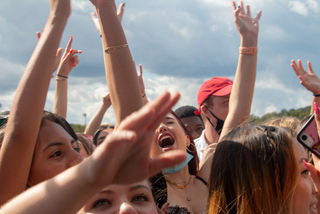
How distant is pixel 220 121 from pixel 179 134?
910 millimetres

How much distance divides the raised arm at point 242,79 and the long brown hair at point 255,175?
566 millimetres

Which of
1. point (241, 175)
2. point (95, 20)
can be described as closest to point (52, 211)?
point (241, 175)

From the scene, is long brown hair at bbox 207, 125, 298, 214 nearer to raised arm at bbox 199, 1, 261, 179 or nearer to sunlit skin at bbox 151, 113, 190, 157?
raised arm at bbox 199, 1, 261, 179

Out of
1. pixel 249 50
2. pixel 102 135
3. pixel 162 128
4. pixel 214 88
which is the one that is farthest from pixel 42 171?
pixel 102 135

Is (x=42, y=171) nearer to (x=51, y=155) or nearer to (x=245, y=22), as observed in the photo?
(x=51, y=155)

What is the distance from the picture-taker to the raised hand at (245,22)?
10.2 feet

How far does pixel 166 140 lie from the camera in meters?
3.35

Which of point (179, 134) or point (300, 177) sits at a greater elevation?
point (179, 134)

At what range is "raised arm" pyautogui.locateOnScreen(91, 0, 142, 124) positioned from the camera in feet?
6.32

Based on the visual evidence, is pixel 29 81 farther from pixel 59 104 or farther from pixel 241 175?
pixel 59 104

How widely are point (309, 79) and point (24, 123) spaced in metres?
3.79

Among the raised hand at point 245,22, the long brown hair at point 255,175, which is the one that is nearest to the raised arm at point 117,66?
the long brown hair at point 255,175

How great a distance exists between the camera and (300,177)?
201cm

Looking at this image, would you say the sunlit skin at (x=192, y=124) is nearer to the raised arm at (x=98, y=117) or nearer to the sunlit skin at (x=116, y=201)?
the raised arm at (x=98, y=117)
